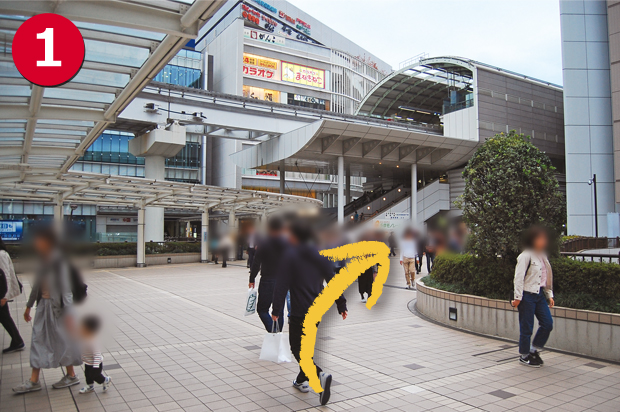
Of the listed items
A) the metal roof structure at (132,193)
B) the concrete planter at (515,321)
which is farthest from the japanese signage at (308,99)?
the concrete planter at (515,321)

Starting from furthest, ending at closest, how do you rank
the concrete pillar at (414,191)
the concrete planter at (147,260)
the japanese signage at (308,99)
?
the japanese signage at (308,99) < the concrete pillar at (414,191) < the concrete planter at (147,260)

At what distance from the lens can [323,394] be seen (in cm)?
458

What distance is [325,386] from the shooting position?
14.9 ft

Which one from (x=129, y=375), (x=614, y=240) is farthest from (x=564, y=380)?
(x=614, y=240)

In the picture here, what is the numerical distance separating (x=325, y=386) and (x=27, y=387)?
3.30 m

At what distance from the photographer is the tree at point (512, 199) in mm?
7473

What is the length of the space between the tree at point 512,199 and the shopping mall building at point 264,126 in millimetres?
5483

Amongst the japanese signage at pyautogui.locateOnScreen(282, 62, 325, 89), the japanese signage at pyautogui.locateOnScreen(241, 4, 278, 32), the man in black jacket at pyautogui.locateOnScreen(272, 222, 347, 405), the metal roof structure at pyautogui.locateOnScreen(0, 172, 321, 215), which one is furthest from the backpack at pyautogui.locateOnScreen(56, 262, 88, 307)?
the japanese signage at pyautogui.locateOnScreen(241, 4, 278, 32)

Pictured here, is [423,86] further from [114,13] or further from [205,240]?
[114,13]

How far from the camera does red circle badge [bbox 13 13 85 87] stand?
15.3 feet

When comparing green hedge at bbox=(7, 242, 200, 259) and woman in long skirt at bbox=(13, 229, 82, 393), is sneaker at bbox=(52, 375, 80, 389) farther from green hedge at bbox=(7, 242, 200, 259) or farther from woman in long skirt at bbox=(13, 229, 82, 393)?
green hedge at bbox=(7, 242, 200, 259)

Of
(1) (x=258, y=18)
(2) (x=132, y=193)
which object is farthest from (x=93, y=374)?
(1) (x=258, y=18)

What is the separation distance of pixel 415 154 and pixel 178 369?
31.9 m

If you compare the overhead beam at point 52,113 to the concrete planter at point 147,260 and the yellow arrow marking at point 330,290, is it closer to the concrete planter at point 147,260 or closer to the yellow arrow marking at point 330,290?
the yellow arrow marking at point 330,290
